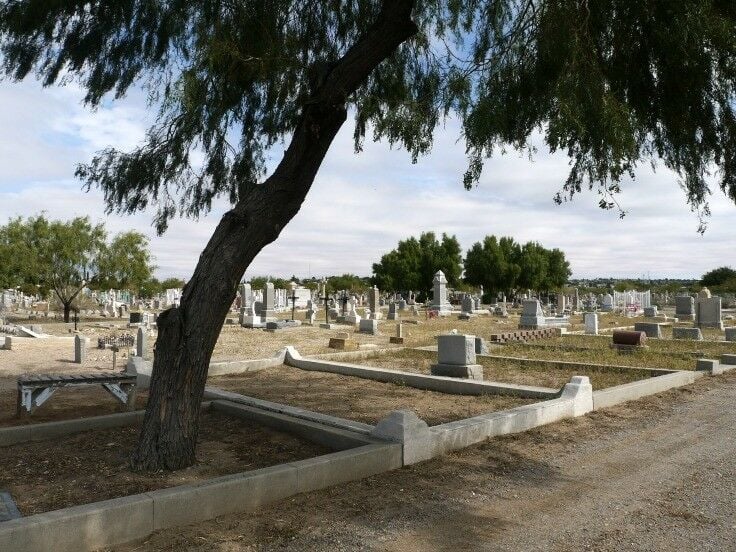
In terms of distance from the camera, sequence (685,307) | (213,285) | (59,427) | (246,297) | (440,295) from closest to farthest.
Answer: (213,285)
(59,427)
(685,307)
(246,297)
(440,295)

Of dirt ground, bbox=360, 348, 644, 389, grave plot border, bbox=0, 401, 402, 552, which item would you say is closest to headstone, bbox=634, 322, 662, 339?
dirt ground, bbox=360, 348, 644, 389

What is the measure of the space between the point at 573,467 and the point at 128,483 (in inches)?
163

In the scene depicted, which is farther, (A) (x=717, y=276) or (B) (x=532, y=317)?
(A) (x=717, y=276)

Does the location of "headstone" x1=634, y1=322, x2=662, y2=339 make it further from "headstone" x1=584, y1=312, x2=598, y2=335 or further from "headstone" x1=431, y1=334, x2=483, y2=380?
"headstone" x1=431, y1=334, x2=483, y2=380

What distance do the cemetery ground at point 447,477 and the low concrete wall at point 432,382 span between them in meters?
0.29

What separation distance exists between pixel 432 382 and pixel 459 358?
1443 millimetres

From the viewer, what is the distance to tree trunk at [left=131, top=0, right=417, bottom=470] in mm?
5207

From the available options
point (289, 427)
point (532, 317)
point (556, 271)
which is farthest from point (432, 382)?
point (556, 271)

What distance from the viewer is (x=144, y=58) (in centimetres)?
701

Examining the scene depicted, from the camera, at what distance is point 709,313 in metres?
25.7

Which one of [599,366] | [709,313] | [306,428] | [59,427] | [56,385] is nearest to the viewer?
[306,428]

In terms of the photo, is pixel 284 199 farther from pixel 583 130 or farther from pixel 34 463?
pixel 34 463

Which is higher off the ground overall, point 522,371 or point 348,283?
point 348,283

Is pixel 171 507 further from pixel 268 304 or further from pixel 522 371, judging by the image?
pixel 268 304
